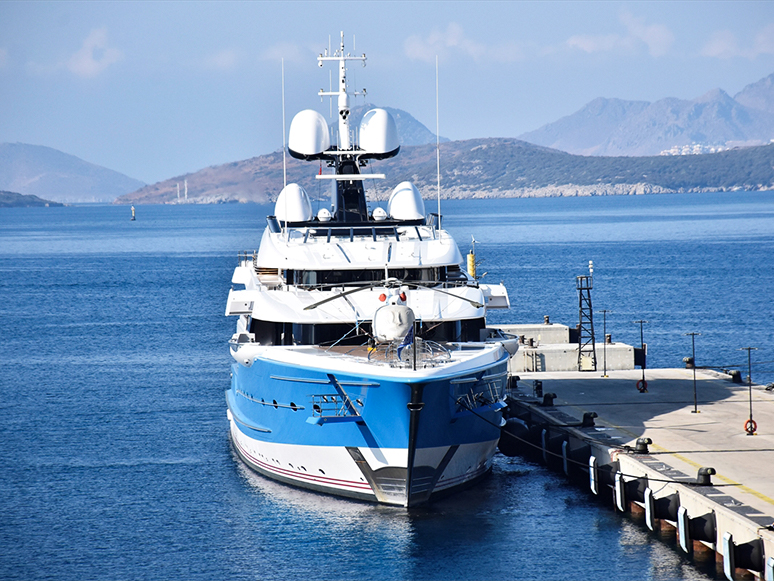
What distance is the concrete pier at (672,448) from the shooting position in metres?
22.7

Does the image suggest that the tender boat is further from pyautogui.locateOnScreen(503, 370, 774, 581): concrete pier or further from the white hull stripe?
pyautogui.locateOnScreen(503, 370, 774, 581): concrete pier

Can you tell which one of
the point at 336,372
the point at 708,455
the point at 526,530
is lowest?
the point at 526,530

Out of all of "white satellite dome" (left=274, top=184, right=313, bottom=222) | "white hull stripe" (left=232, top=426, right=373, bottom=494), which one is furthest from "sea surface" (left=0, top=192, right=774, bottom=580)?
"white satellite dome" (left=274, top=184, right=313, bottom=222)

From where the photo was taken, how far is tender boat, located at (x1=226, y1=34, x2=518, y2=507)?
25859 millimetres

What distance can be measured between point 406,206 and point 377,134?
3.24 metres

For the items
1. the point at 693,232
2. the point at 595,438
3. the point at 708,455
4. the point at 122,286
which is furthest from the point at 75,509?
the point at 693,232

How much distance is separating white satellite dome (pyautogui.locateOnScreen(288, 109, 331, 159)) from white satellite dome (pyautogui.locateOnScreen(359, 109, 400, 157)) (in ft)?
4.65

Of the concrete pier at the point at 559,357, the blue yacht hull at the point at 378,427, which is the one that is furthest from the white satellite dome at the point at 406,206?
the concrete pier at the point at 559,357

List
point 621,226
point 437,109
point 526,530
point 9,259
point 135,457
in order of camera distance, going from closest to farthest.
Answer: point 526,530
point 135,457
point 437,109
point 9,259
point 621,226

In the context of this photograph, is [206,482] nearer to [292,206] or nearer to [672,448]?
[292,206]

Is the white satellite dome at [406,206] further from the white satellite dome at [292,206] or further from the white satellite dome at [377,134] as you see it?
the white satellite dome at [292,206]

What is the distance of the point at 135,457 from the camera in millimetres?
34844

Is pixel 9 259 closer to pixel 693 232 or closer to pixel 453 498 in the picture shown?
pixel 693 232

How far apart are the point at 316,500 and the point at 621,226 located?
160 metres
